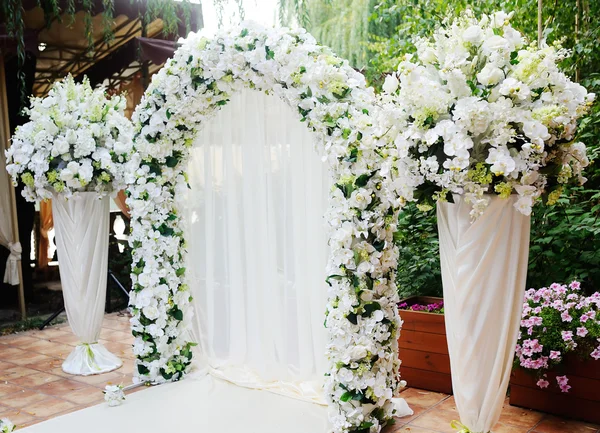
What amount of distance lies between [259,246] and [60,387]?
172cm

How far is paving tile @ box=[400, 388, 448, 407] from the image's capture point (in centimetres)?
382

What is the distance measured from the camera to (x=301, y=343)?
3822 millimetres

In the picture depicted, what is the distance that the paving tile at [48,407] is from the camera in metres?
3.87

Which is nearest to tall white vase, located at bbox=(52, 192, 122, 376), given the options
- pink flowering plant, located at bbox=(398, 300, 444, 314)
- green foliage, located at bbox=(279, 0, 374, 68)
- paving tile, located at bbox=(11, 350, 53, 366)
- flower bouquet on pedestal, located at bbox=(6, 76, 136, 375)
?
flower bouquet on pedestal, located at bbox=(6, 76, 136, 375)

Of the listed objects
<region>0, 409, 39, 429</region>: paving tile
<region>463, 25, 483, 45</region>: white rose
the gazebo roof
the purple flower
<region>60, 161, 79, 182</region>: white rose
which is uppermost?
the gazebo roof

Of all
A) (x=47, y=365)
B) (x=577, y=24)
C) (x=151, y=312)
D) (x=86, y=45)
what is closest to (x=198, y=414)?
(x=151, y=312)

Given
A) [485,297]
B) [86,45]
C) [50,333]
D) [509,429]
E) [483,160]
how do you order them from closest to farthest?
[483,160] < [485,297] < [509,429] < [50,333] < [86,45]

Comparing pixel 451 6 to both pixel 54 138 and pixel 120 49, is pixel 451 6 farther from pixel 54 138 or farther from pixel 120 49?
pixel 120 49

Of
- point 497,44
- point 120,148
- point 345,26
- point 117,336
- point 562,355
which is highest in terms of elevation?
point 345,26

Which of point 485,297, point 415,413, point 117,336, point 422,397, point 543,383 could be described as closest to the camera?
point 485,297

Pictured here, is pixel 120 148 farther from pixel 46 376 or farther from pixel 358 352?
pixel 358 352

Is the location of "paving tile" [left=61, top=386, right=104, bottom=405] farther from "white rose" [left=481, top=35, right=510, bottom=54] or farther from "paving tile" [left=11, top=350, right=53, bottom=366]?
"white rose" [left=481, top=35, right=510, bottom=54]

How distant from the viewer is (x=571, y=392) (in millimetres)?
3457

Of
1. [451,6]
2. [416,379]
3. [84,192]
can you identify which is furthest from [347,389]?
[451,6]
